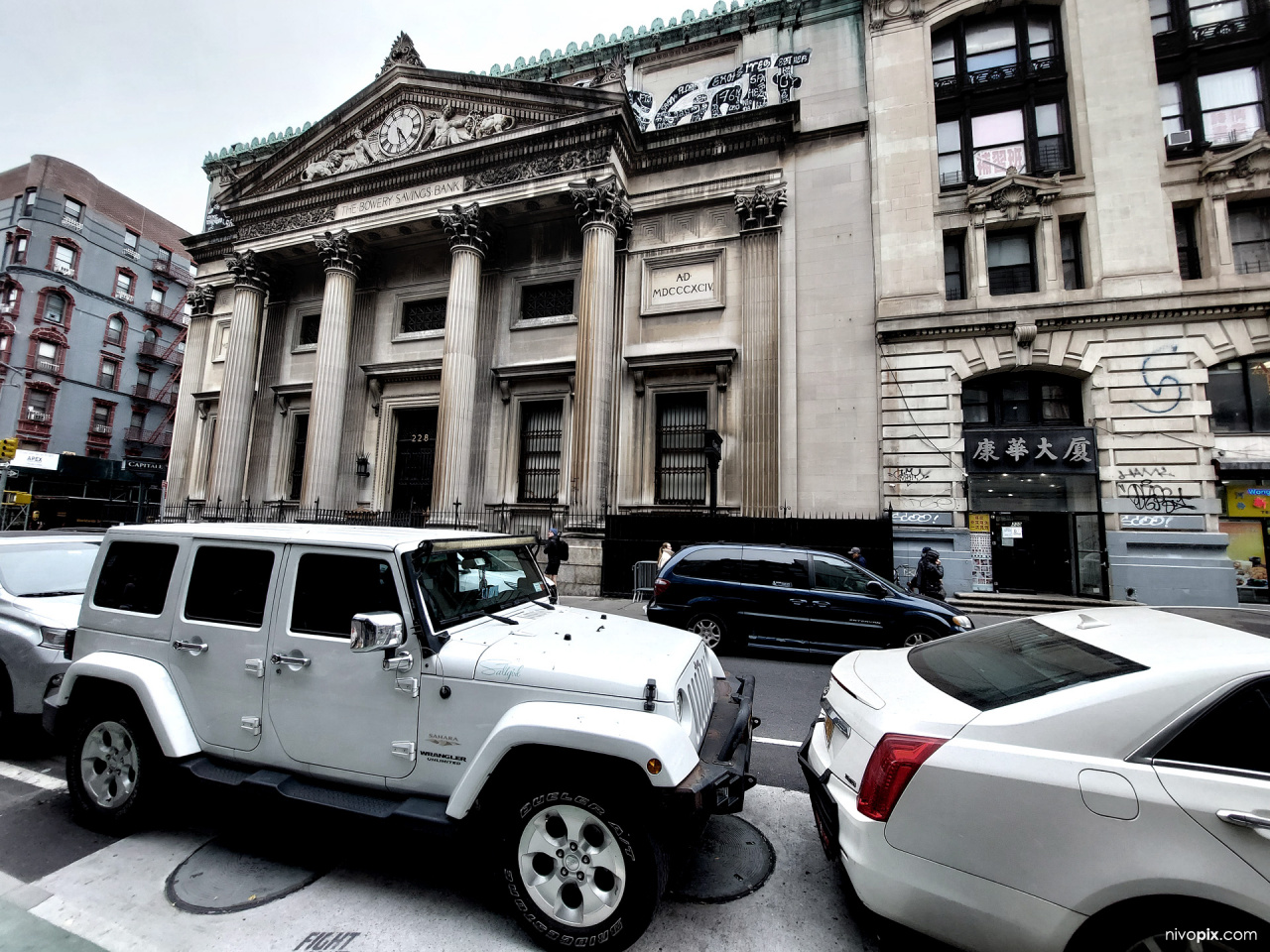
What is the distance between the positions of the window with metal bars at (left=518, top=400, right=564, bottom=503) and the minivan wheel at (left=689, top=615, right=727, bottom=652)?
9.27 meters

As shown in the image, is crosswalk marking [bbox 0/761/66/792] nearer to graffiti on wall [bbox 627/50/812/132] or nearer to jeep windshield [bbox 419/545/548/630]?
jeep windshield [bbox 419/545/548/630]

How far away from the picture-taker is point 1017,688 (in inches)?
94.7

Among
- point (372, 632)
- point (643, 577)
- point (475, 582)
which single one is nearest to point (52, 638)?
point (475, 582)

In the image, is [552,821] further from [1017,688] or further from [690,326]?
[690,326]

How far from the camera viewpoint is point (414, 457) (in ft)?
61.8

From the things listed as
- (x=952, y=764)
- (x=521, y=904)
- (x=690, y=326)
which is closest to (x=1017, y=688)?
(x=952, y=764)

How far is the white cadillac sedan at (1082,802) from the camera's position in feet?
5.79

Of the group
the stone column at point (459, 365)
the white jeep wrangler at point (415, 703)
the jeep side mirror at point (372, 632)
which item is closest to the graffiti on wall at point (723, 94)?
the stone column at point (459, 365)

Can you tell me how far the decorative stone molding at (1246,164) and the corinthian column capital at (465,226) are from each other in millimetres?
19617

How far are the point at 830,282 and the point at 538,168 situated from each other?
9.45 metres

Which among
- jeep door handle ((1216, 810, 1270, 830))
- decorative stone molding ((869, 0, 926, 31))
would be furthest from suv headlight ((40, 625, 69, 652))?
decorative stone molding ((869, 0, 926, 31))

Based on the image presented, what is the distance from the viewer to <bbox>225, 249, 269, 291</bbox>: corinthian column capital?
780 inches

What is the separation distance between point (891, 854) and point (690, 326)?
50.5ft

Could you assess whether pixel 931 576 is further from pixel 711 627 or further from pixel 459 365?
pixel 459 365
